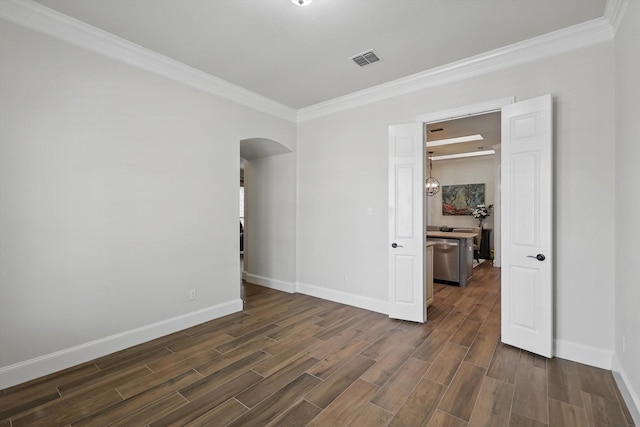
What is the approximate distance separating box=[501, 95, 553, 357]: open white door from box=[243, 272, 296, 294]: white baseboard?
313 centimetres

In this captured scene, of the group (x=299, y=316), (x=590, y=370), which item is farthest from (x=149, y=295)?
(x=590, y=370)

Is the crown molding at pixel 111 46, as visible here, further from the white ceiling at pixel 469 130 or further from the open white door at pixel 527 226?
the open white door at pixel 527 226

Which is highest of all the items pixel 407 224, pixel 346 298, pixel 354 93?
pixel 354 93

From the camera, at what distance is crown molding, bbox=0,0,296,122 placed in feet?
8.00

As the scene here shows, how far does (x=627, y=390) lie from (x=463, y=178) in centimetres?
793

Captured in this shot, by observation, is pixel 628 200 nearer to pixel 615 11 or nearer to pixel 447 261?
pixel 615 11

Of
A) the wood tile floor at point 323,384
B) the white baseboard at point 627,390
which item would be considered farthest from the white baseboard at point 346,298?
the white baseboard at point 627,390

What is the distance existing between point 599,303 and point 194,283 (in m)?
4.20

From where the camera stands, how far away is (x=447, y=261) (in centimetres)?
568

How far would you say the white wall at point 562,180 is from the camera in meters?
2.67

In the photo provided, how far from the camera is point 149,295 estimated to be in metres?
3.23

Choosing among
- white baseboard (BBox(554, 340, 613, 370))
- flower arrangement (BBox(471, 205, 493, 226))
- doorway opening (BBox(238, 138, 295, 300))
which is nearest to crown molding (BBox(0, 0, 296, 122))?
doorway opening (BBox(238, 138, 295, 300))

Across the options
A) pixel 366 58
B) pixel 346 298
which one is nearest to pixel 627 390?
pixel 346 298

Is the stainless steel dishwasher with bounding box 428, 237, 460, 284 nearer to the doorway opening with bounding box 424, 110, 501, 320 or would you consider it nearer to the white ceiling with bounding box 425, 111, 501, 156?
the doorway opening with bounding box 424, 110, 501, 320
